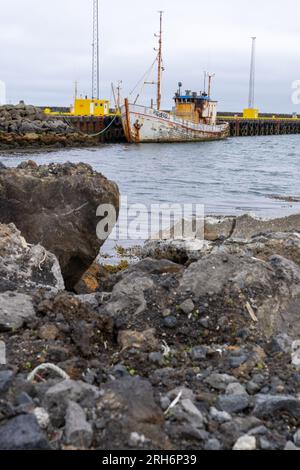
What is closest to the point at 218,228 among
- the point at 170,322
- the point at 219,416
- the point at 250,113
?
the point at 170,322

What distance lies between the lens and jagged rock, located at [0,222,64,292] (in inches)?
222

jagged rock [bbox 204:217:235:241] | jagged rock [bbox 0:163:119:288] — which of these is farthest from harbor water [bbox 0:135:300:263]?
jagged rock [bbox 0:163:119:288]

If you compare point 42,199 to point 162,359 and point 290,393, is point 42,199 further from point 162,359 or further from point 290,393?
point 290,393

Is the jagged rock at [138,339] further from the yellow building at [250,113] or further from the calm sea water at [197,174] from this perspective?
the yellow building at [250,113]

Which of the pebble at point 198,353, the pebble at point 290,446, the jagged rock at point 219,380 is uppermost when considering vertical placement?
the jagged rock at point 219,380

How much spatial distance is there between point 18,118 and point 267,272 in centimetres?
3755

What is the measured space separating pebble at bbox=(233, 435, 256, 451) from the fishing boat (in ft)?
135

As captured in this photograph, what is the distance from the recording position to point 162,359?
400 centimetres

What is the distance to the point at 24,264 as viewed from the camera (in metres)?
5.95

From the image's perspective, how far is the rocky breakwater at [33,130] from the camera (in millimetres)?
37156

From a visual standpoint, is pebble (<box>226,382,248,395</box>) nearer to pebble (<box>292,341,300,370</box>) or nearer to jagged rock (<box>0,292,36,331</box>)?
pebble (<box>292,341,300,370</box>)

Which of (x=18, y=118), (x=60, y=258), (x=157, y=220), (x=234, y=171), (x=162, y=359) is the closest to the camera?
(x=162, y=359)

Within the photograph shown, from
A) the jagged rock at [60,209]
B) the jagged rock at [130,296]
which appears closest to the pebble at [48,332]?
the jagged rock at [130,296]
